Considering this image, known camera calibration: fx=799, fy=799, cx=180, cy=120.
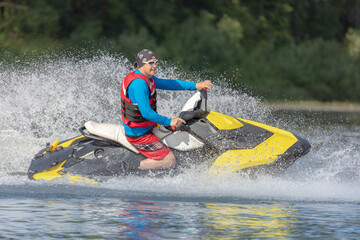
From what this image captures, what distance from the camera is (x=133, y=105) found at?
7.03 m

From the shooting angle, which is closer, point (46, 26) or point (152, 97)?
point (152, 97)

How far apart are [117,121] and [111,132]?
5.85m

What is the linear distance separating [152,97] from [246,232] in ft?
6.08

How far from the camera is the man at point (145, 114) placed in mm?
6918

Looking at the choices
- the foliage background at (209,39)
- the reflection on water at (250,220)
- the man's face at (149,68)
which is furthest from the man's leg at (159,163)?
the foliage background at (209,39)

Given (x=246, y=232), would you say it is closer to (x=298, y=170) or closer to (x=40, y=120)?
(x=298, y=170)

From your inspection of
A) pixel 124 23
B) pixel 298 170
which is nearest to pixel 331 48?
pixel 124 23

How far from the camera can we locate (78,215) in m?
6.29

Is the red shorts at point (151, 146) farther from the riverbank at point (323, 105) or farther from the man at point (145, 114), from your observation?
the riverbank at point (323, 105)

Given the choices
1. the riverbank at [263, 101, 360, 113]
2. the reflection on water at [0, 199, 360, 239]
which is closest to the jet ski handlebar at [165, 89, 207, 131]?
the reflection on water at [0, 199, 360, 239]

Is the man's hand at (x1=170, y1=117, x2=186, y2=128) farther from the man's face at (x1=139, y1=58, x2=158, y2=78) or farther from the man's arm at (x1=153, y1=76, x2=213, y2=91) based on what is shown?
the man's arm at (x1=153, y1=76, x2=213, y2=91)

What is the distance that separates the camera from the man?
6918 millimetres

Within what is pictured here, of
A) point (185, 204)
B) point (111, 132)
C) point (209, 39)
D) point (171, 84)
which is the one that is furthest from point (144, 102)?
point (209, 39)

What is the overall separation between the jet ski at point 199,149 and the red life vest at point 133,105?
7.0 inches
